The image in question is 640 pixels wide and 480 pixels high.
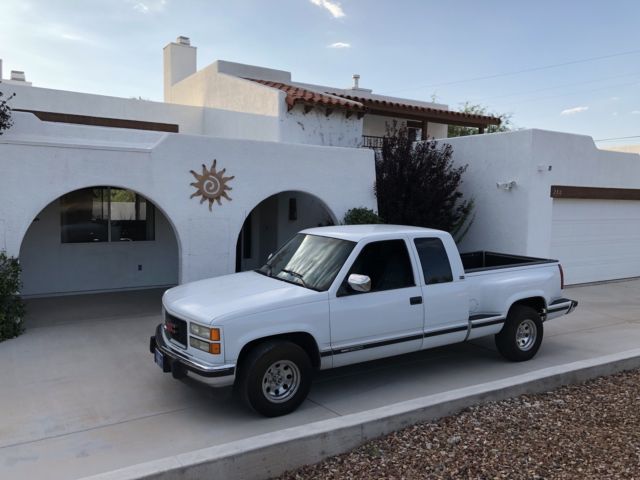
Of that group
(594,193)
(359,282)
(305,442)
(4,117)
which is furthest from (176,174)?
(594,193)

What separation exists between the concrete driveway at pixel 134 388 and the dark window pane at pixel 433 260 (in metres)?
1.24

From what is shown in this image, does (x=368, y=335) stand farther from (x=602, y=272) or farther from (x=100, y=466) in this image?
(x=602, y=272)

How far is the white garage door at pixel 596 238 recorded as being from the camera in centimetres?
1274

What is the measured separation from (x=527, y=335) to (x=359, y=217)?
15.3ft

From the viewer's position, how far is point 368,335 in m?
5.69

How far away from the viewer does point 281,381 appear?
17.2 feet

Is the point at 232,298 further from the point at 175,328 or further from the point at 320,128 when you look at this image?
the point at 320,128

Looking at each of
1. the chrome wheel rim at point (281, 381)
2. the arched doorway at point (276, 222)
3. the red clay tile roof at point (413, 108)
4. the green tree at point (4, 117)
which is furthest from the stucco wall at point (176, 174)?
the chrome wheel rim at point (281, 381)

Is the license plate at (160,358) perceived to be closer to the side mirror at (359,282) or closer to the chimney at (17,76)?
the side mirror at (359,282)

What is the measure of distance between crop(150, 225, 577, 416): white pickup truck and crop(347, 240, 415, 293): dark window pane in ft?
0.04

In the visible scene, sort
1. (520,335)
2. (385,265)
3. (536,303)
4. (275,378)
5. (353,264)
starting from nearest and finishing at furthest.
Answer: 1. (275,378)
2. (353,264)
3. (385,265)
4. (520,335)
5. (536,303)

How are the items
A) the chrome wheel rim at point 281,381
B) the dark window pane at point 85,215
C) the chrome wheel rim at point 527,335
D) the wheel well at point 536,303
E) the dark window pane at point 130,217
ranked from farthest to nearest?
1. the dark window pane at point 130,217
2. the dark window pane at point 85,215
3. the wheel well at point 536,303
4. the chrome wheel rim at point 527,335
5. the chrome wheel rim at point 281,381

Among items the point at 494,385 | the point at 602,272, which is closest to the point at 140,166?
the point at 494,385

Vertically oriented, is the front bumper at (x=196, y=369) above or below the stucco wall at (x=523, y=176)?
below
